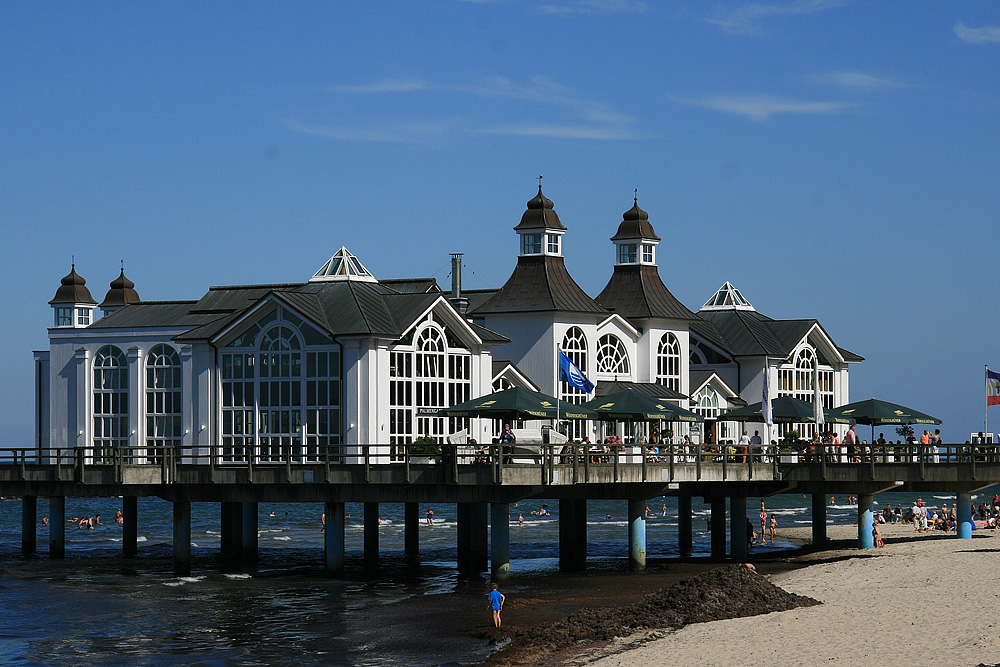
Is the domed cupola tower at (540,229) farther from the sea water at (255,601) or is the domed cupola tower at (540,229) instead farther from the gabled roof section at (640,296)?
the sea water at (255,601)

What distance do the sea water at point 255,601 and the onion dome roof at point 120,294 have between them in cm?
1609

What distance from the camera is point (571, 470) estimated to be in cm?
3388

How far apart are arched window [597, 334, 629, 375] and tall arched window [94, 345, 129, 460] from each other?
18372 mm

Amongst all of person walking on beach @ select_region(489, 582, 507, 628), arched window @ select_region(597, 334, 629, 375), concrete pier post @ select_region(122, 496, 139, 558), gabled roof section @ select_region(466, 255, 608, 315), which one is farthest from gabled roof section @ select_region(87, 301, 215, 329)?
person walking on beach @ select_region(489, 582, 507, 628)

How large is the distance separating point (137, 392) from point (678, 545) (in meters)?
20.6

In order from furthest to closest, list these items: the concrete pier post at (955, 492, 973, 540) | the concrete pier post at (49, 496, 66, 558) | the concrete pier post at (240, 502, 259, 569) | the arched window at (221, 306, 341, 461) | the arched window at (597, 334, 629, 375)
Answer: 1. the arched window at (597, 334, 629, 375)
2. the arched window at (221, 306, 341, 461)
3. the concrete pier post at (49, 496, 66, 558)
4. the concrete pier post at (240, 502, 259, 569)
5. the concrete pier post at (955, 492, 973, 540)

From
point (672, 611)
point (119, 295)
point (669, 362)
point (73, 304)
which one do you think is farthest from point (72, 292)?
point (672, 611)

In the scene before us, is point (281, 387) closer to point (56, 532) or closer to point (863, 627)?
point (56, 532)

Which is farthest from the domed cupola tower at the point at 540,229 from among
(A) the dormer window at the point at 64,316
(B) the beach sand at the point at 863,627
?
(B) the beach sand at the point at 863,627

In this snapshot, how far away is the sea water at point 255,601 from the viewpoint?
25969 mm

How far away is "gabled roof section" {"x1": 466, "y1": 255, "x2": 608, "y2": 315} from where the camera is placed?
56.3 meters

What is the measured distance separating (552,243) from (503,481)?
26917 mm

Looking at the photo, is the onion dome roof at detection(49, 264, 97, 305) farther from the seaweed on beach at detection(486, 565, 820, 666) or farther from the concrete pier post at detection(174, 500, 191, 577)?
the seaweed on beach at detection(486, 565, 820, 666)

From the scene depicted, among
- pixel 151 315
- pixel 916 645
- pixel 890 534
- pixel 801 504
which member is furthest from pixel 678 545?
pixel 801 504
